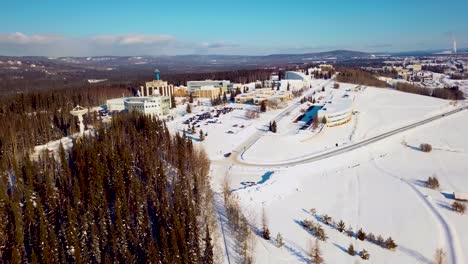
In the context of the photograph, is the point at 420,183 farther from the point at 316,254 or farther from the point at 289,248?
the point at 316,254

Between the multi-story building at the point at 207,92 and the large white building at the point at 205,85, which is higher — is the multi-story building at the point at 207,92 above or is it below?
below

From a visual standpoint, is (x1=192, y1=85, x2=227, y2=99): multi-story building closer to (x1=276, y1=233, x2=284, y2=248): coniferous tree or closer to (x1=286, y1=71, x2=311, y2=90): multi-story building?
(x1=286, y1=71, x2=311, y2=90): multi-story building

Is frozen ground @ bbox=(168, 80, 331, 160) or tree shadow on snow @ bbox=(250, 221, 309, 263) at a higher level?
frozen ground @ bbox=(168, 80, 331, 160)

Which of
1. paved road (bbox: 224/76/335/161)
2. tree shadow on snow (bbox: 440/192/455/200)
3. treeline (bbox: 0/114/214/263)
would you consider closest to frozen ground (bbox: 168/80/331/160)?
paved road (bbox: 224/76/335/161)

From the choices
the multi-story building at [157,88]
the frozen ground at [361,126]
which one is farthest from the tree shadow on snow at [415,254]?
the multi-story building at [157,88]

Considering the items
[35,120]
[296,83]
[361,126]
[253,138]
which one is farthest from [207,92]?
[35,120]

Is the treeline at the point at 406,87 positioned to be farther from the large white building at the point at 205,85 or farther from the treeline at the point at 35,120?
the treeline at the point at 35,120

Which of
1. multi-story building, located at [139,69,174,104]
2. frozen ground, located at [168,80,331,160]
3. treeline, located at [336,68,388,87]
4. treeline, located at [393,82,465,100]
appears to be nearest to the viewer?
frozen ground, located at [168,80,331,160]
